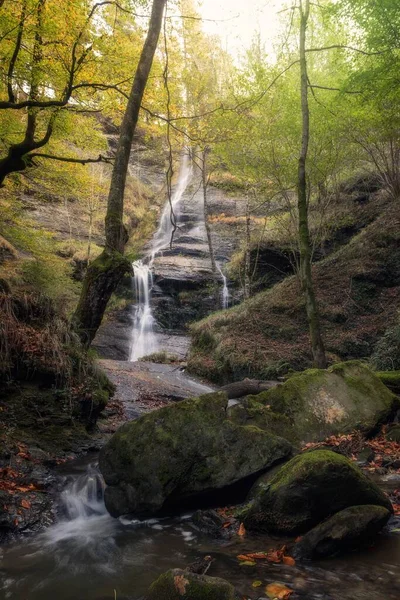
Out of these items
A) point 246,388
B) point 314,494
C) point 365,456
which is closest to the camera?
point 314,494

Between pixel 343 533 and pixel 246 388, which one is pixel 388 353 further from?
pixel 343 533

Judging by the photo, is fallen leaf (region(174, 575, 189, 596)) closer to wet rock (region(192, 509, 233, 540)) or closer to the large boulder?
wet rock (region(192, 509, 233, 540))

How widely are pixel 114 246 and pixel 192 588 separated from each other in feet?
19.7

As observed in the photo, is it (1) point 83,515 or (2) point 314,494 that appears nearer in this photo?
(2) point 314,494

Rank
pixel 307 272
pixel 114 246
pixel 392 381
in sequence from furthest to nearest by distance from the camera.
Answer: pixel 307 272
pixel 392 381
pixel 114 246

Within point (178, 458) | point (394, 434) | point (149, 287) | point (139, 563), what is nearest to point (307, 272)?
point (394, 434)

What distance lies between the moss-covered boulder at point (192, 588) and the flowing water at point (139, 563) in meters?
0.51

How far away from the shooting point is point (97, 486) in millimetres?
5520

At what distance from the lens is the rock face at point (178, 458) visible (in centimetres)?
489

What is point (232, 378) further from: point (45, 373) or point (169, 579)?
point (169, 579)

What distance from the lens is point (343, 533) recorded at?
11.4ft

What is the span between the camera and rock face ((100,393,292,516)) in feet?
16.0

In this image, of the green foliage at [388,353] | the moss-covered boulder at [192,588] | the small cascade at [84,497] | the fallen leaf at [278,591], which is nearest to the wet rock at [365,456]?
the fallen leaf at [278,591]

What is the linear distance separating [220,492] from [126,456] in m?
1.15
